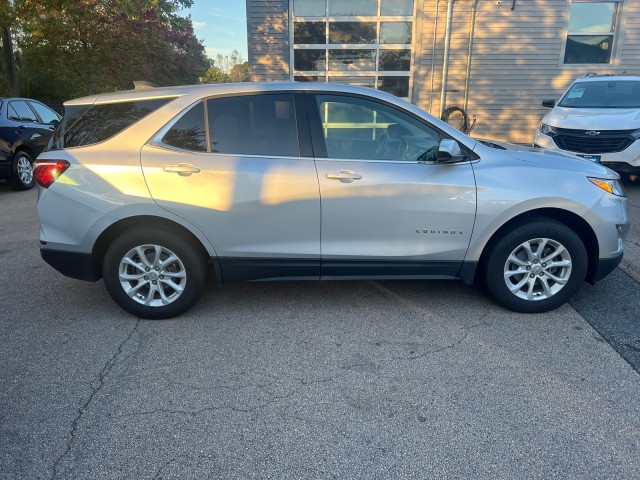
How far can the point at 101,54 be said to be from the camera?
18938mm

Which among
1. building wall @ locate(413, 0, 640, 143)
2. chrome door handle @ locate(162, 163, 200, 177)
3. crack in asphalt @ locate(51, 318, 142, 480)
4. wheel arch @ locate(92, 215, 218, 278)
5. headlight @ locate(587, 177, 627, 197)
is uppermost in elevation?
Result: building wall @ locate(413, 0, 640, 143)

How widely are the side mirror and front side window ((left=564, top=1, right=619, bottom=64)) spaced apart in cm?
1103

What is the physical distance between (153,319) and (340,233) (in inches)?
62.3

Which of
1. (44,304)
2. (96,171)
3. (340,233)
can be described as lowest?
(44,304)

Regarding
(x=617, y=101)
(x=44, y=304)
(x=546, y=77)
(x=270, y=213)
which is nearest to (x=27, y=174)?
(x=44, y=304)

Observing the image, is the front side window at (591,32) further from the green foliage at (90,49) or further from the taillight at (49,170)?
the taillight at (49,170)

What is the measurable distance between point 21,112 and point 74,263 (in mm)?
7337

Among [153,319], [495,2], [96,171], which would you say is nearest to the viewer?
[96,171]

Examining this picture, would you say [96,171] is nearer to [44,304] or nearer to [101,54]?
[44,304]

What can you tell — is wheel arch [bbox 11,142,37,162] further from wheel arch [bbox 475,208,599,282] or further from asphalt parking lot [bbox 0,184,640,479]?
wheel arch [bbox 475,208,599,282]

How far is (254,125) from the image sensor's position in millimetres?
3699

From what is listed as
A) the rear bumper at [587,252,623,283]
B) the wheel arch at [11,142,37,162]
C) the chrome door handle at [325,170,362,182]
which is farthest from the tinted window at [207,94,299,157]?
the wheel arch at [11,142,37,162]

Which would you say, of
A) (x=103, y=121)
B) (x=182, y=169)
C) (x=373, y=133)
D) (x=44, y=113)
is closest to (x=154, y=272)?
(x=182, y=169)

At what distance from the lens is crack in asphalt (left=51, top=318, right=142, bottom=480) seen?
2342mm
